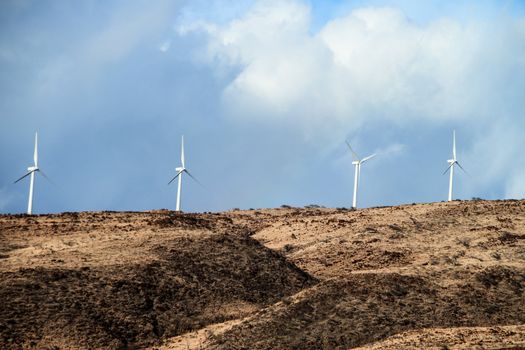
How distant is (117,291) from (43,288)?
3.44m

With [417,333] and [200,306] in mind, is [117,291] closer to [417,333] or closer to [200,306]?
[200,306]

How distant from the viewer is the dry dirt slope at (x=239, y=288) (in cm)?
4388

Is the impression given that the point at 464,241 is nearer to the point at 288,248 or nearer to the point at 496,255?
the point at 496,255

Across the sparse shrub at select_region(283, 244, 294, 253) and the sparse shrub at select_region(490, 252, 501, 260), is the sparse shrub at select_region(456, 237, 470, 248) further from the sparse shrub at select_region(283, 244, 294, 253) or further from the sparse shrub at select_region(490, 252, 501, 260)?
the sparse shrub at select_region(283, 244, 294, 253)

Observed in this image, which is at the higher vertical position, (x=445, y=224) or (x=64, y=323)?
(x=445, y=224)

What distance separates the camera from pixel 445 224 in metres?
69.9

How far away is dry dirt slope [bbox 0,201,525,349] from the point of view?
43875mm

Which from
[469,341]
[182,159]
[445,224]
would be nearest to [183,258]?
[469,341]

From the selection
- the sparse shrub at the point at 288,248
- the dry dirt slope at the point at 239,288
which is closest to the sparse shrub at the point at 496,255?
the dry dirt slope at the point at 239,288

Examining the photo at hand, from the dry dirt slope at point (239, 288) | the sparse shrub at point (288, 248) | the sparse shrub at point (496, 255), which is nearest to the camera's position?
the dry dirt slope at point (239, 288)

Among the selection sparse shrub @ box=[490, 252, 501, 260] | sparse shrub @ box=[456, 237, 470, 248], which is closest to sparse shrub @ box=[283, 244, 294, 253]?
sparse shrub @ box=[456, 237, 470, 248]

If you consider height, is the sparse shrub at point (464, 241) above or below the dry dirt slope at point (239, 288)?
above

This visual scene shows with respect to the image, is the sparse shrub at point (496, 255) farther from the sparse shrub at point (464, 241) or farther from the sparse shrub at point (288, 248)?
the sparse shrub at point (288, 248)

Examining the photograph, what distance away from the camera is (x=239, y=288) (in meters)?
50.4
